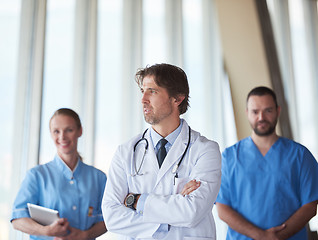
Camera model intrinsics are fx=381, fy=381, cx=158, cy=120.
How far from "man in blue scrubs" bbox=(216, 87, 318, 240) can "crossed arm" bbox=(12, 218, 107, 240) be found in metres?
0.88

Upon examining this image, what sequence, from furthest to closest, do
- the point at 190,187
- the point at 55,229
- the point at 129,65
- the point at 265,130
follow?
the point at 129,65 < the point at 265,130 < the point at 55,229 < the point at 190,187

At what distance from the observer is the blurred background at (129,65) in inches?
119

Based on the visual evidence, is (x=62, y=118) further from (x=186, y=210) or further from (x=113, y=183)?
(x=186, y=210)

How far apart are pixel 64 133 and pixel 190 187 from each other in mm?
1042

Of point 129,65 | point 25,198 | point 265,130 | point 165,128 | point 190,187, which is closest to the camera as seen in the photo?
point 190,187

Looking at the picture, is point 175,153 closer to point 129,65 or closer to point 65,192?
point 65,192

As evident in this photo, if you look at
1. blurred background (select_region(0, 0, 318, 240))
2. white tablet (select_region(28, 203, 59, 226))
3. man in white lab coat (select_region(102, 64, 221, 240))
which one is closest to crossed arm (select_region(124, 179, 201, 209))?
man in white lab coat (select_region(102, 64, 221, 240))

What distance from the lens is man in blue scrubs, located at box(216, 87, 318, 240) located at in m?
2.30

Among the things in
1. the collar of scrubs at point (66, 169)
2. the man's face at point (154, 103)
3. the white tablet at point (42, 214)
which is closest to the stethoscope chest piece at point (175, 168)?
the man's face at point (154, 103)

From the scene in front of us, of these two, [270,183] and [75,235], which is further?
[270,183]

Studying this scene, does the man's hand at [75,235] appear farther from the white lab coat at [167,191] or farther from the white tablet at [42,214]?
the white lab coat at [167,191]

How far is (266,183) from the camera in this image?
2404 mm

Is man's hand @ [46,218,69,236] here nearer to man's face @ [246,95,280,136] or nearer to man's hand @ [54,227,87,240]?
man's hand @ [54,227,87,240]

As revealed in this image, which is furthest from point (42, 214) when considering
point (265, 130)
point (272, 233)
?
point (265, 130)
